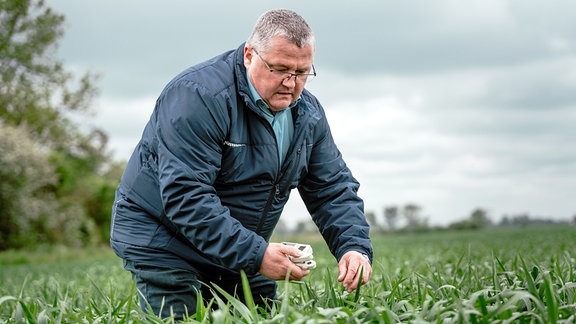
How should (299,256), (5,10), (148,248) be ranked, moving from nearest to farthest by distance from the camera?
(299,256) < (148,248) < (5,10)

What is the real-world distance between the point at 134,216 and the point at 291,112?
3.56 ft

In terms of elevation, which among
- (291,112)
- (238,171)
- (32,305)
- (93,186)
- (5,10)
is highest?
(5,10)

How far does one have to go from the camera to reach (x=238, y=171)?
13.1 feet

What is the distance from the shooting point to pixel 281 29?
11.6ft

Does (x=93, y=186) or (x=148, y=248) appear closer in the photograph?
(x=148, y=248)

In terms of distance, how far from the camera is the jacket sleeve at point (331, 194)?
4.29m

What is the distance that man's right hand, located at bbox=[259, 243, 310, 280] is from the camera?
350cm

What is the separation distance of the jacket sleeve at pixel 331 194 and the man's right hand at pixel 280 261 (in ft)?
2.47

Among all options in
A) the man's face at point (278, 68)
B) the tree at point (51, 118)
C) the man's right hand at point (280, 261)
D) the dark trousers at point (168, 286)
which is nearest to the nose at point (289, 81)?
the man's face at point (278, 68)

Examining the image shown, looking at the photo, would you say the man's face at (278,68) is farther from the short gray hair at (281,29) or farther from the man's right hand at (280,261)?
the man's right hand at (280,261)

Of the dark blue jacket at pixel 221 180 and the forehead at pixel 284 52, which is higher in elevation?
the forehead at pixel 284 52

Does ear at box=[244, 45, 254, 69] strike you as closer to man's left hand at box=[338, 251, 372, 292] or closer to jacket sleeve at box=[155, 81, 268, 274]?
jacket sleeve at box=[155, 81, 268, 274]

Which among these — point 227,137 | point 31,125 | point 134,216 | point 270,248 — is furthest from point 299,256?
point 31,125

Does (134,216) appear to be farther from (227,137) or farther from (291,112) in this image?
(291,112)
